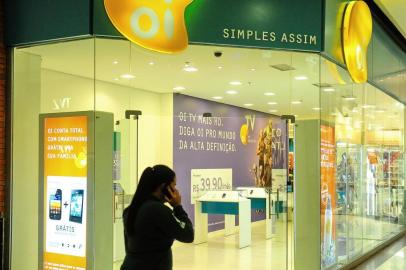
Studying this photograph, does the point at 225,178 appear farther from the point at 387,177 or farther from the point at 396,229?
the point at 396,229

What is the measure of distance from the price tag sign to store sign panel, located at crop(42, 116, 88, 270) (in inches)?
90.4

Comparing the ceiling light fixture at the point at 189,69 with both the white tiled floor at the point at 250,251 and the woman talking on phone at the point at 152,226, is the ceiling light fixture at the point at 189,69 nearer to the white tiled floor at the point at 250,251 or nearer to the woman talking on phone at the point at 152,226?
the white tiled floor at the point at 250,251

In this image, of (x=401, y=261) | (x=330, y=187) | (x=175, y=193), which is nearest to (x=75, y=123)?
(x=175, y=193)

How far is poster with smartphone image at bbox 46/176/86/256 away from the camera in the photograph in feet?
16.3

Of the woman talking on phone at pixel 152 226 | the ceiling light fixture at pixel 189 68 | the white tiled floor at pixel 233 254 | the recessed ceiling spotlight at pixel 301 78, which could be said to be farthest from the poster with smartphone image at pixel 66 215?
the recessed ceiling spotlight at pixel 301 78

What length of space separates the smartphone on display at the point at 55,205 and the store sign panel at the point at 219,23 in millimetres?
1743

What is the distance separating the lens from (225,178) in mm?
7305

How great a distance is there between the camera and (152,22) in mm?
5027

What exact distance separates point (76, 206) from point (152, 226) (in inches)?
90.5

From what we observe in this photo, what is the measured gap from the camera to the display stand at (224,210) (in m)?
7.54

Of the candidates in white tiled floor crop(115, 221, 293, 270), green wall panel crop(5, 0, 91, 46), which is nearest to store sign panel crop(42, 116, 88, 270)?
green wall panel crop(5, 0, 91, 46)

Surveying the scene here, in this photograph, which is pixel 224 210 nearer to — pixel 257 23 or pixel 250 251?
pixel 250 251

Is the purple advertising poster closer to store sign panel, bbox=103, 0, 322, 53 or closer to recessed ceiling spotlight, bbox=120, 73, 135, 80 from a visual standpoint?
recessed ceiling spotlight, bbox=120, 73, 135, 80

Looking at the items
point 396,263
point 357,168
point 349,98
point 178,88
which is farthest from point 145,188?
point 396,263
